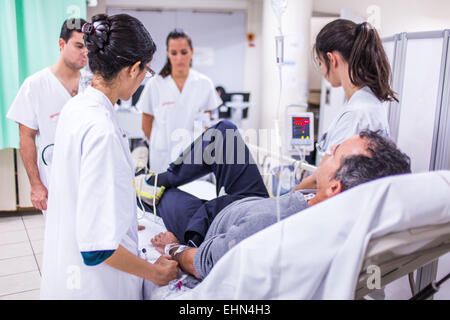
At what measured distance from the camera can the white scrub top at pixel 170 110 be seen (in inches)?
96.7

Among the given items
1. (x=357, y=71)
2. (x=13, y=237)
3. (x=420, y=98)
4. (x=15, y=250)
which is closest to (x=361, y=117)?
(x=357, y=71)

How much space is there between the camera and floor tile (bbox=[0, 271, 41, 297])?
75.5 inches

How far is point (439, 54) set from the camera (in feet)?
4.79

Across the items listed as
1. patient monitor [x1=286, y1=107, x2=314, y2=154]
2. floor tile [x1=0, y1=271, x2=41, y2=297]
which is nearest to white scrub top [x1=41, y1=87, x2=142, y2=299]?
patient monitor [x1=286, y1=107, x2=314, y2=154]

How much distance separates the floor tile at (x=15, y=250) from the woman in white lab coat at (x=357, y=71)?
81.2 inches

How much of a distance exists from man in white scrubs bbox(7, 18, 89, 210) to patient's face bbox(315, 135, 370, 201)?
1.17 meters

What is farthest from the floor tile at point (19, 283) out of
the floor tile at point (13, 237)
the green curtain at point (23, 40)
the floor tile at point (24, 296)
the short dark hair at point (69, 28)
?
the short dark hair at point (69, 28)

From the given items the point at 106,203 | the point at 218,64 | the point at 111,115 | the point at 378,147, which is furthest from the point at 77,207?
the point at 218,64

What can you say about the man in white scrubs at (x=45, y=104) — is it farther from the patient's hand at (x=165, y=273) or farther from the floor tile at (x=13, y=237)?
the floor tile at (x=13, y=237)

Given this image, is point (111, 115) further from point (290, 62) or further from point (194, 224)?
point (290, 62)

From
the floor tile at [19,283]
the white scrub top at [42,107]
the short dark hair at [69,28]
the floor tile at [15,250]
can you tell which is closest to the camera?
the short dark hair at [69,28]

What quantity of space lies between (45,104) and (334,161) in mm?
1446
